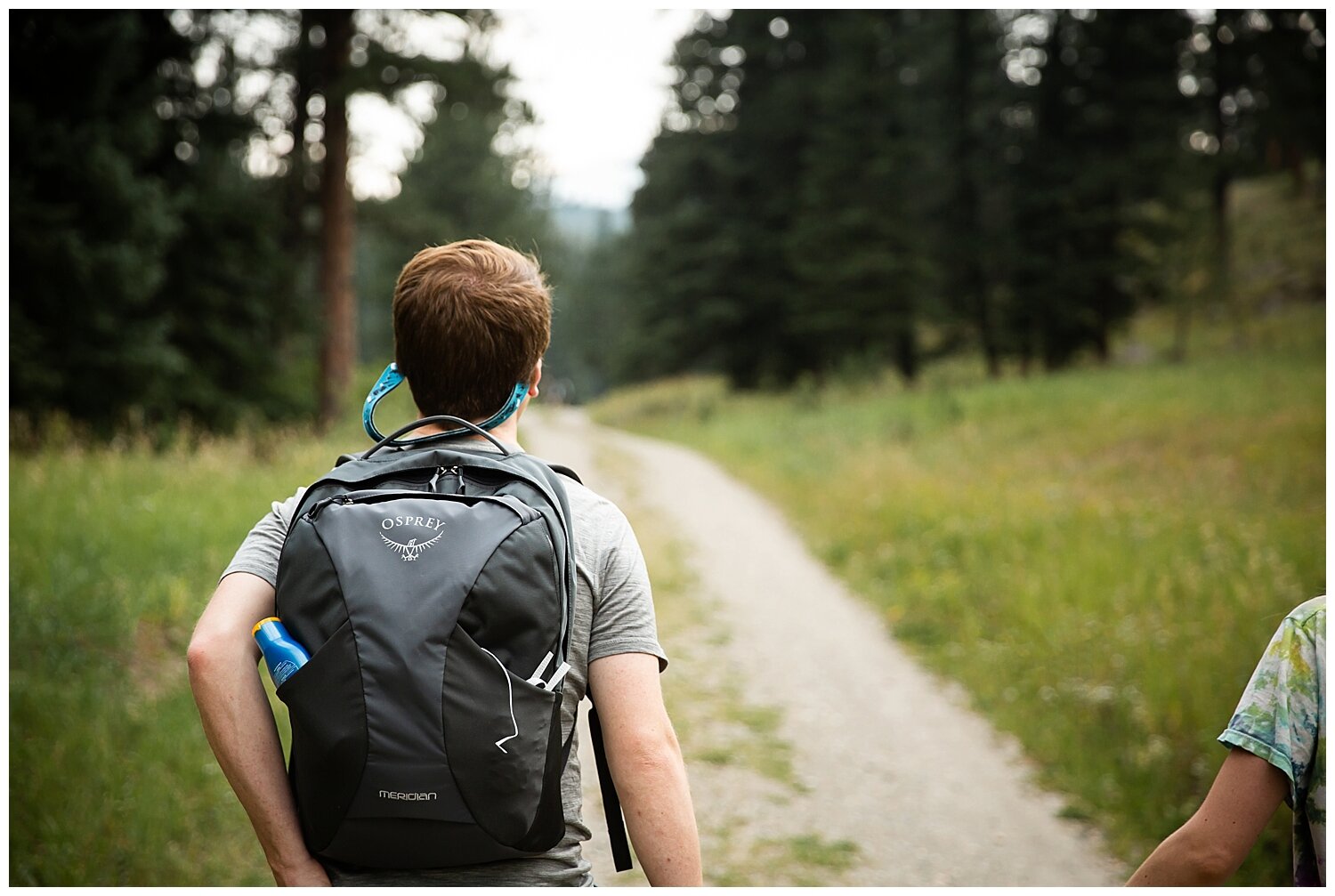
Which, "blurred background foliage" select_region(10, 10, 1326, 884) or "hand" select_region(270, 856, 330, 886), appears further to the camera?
"blurred background foliage" select_region(10, 10, 1326, 884)

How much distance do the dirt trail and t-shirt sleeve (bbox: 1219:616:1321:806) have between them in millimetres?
2902

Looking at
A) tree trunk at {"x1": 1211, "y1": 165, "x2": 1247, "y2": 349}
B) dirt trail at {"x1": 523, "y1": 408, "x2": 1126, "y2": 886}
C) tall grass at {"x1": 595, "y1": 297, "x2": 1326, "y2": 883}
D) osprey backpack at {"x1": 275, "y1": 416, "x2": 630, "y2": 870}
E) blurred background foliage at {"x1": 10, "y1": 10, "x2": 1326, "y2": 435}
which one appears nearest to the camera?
osprey backpack at {"x1": 275, "y1": 416, "x2": 630, "y2": 870}

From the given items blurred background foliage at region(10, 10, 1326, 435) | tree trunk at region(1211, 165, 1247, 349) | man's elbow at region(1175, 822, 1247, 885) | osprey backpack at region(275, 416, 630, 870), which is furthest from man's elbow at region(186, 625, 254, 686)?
tree trunk at region(1211, 165, 1247, 349)

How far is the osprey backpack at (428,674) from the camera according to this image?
1.50 meters

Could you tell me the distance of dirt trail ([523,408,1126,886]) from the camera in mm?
4250

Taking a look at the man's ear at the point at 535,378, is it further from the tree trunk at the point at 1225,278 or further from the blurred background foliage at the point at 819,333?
the tree trunk at the point at 1225,278

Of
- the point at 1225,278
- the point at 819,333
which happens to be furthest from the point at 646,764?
the point at 819,333

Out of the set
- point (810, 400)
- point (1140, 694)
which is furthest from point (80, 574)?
point (810, 400)

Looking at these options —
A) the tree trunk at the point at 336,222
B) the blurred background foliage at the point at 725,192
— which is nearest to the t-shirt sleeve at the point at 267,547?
the blurred background foliage at the point at 725,192

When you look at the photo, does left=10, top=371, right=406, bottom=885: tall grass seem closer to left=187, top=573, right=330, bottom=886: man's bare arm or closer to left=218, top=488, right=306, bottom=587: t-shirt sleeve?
left=187, top=573, right=330, bottom=886: man's bare arm

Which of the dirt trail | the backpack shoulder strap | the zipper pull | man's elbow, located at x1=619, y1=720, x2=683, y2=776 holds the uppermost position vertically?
the backpack shoulder strap

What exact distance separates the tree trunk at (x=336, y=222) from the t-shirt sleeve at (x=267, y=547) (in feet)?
38.7

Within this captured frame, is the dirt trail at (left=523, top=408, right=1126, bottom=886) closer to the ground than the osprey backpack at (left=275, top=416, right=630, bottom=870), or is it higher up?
closer to the ground

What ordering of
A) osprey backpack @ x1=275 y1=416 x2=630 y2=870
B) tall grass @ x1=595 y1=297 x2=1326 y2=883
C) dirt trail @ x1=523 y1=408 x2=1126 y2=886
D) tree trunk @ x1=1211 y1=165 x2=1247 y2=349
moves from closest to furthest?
osprey backpack @ x1=275 y1=416 x2=630 y2=870 < dirt trail @ x1=523 y1=408 x2=1126 y2=886 < tall grass @ x1=595 y1=297 x2=1326 y2=883 < tree trunk @ x1=1211 y1=165 x2=1247 y2=349
